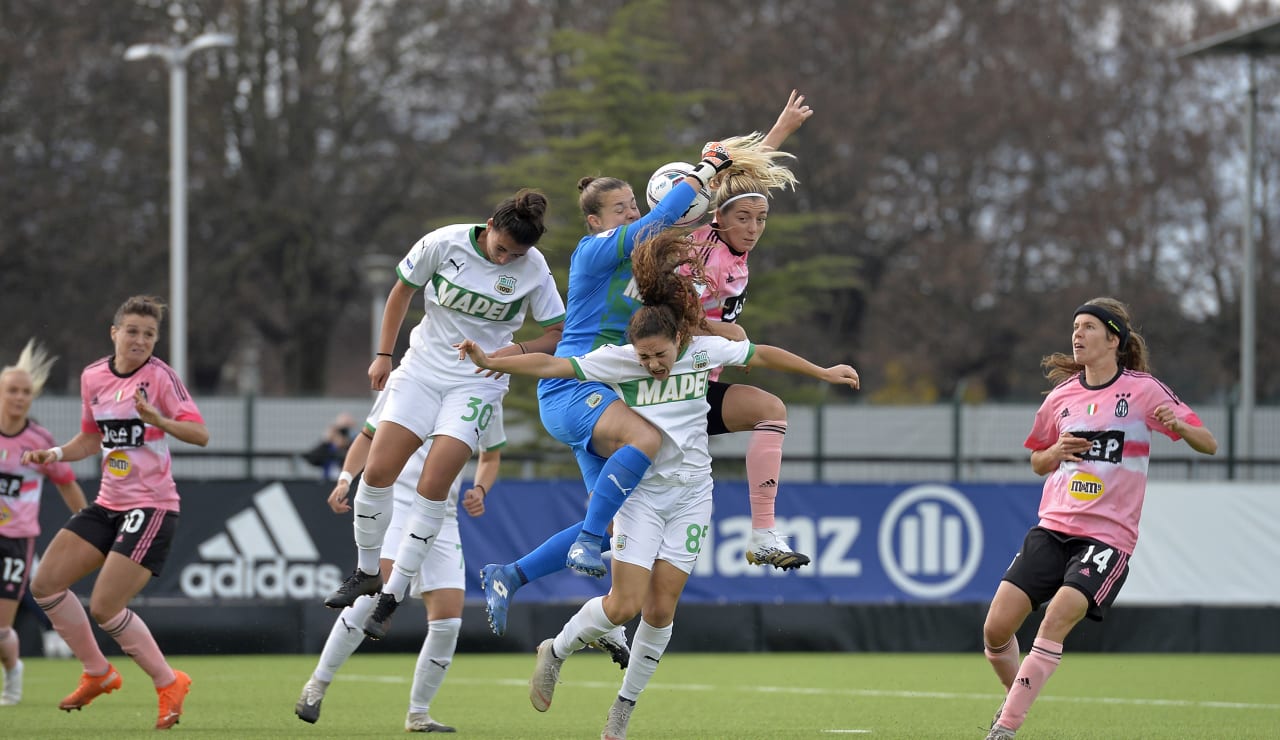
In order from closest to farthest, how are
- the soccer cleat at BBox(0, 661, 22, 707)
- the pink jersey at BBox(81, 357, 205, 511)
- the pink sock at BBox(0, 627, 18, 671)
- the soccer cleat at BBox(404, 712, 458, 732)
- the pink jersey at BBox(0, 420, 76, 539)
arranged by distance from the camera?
the soccer cleat at BBox(404, 712, 458, 732) → the pink jersey at BBox(81, 357, 205, 511) → the soccer cleat at BBox(0, 661, 22, 707) → the pink sock at BBox(0, 627, 18, 671) → the pink jersey at BBox(0, 420, 76, 539)

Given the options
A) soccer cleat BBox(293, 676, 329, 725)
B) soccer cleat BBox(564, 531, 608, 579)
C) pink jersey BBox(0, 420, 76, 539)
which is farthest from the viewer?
pink jersey BBox(0, 420, 76, 539)

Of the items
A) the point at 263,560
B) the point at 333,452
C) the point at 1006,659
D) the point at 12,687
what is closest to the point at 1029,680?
the point at 1006,659

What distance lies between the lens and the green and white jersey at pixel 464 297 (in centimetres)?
830

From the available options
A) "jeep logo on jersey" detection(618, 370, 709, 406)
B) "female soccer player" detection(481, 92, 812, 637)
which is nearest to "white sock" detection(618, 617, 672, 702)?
"female soccer player" detection(481, 92, 812, 637)

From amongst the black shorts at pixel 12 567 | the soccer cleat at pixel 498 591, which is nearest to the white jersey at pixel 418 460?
the soccer cleat at pixel 498 591

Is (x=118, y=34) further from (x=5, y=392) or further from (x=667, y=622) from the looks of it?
(x=667, y=622)

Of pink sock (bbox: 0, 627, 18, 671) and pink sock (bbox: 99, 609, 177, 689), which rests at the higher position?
pink sock (bbox: 99, 609, 177, 689)

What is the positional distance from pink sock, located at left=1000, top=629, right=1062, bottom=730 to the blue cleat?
2299 millimetres

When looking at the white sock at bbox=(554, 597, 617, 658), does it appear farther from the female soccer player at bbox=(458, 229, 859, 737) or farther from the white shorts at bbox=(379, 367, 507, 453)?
the white shorts at bbox=(379, 367, 507, 453)

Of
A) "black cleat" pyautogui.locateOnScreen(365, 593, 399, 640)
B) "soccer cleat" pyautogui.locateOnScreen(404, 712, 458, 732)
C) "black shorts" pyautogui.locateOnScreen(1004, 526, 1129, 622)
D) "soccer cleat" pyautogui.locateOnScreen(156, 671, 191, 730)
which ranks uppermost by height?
"black shorts" pyautogui.locateOnScreen(1004, 526, 1129, 622)

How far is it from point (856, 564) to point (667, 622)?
25.1 ft

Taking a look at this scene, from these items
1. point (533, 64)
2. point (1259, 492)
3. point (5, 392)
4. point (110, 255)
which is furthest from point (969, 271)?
point (5, 392)

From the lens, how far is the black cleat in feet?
26.2

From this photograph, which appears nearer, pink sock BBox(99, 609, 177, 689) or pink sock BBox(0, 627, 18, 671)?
pink sock BBox(99, 609, 177, 689)
